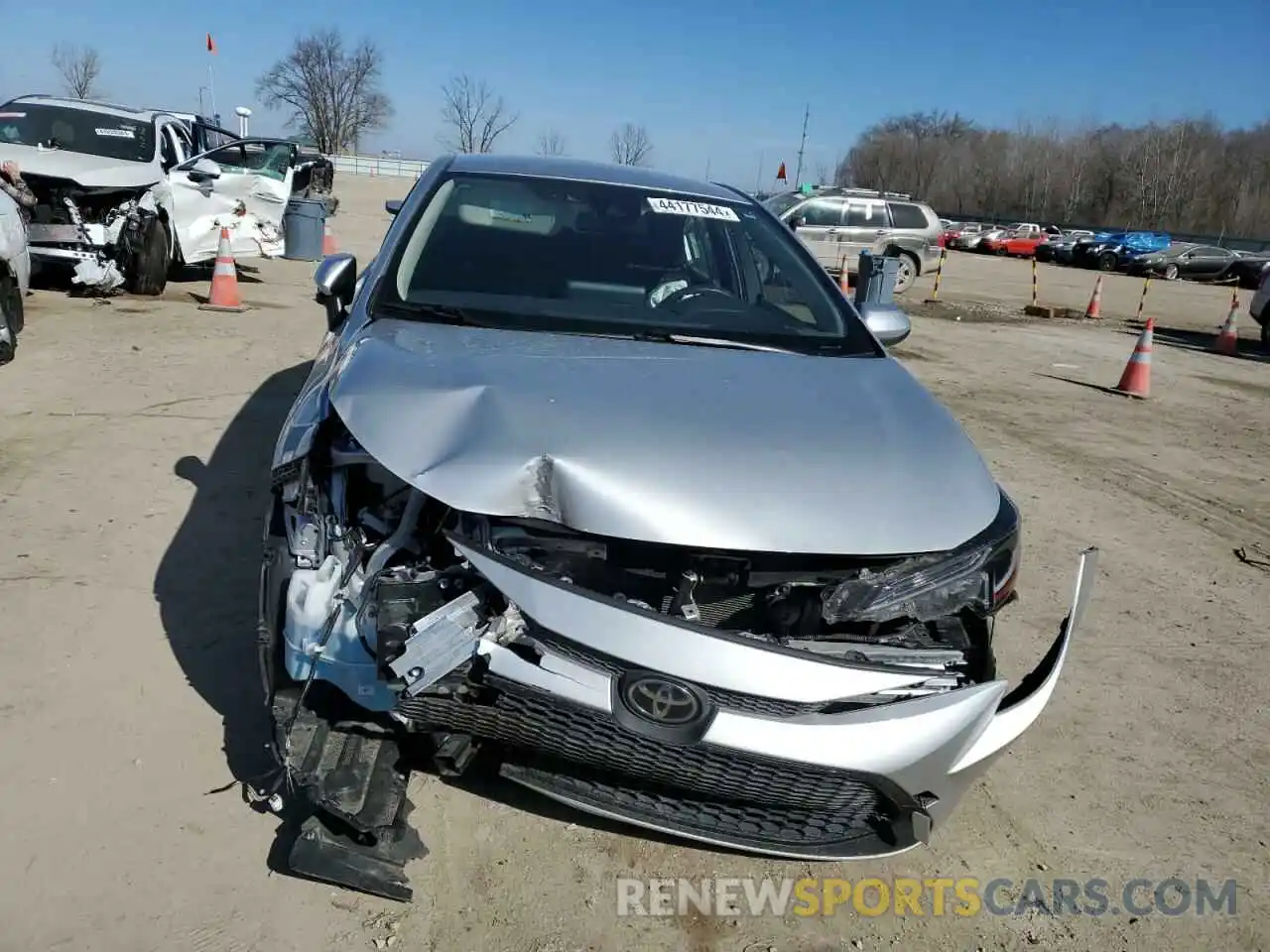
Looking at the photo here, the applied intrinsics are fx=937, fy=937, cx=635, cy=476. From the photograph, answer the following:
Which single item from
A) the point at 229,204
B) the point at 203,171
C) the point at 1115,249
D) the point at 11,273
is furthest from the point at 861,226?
the point at 1115,249

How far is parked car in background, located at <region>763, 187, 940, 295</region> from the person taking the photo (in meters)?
18.2

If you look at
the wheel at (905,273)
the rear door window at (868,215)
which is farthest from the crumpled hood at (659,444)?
the rear door window at (868,215)

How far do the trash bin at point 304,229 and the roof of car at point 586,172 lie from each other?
10.8 meters

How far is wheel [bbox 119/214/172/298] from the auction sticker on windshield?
301 inches

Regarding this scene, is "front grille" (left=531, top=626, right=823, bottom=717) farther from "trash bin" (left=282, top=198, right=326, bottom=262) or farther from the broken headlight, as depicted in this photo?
"trash bin" (left=282, top=198, right=326, bottom=262)

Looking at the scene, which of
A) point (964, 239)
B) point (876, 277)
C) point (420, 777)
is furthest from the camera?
point (964, 239)

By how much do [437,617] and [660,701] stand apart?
527 millimetres

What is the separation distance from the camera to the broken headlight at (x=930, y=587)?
222cm

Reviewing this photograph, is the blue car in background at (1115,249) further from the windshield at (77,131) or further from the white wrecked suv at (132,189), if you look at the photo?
the windshield at (77,131)

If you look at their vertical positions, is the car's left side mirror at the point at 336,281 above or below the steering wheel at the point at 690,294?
below

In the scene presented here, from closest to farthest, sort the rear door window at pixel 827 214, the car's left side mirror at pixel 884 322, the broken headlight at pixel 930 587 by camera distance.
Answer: the broken headlight at pixel 930 587, the car's left side mirror at pixel 884 322, the rear door window at pixel 827 214

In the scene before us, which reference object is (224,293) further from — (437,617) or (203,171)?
(437,617)

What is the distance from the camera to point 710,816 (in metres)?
2.28

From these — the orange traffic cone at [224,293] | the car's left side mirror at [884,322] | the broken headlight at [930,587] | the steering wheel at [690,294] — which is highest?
the steering wheel at [690,294]
